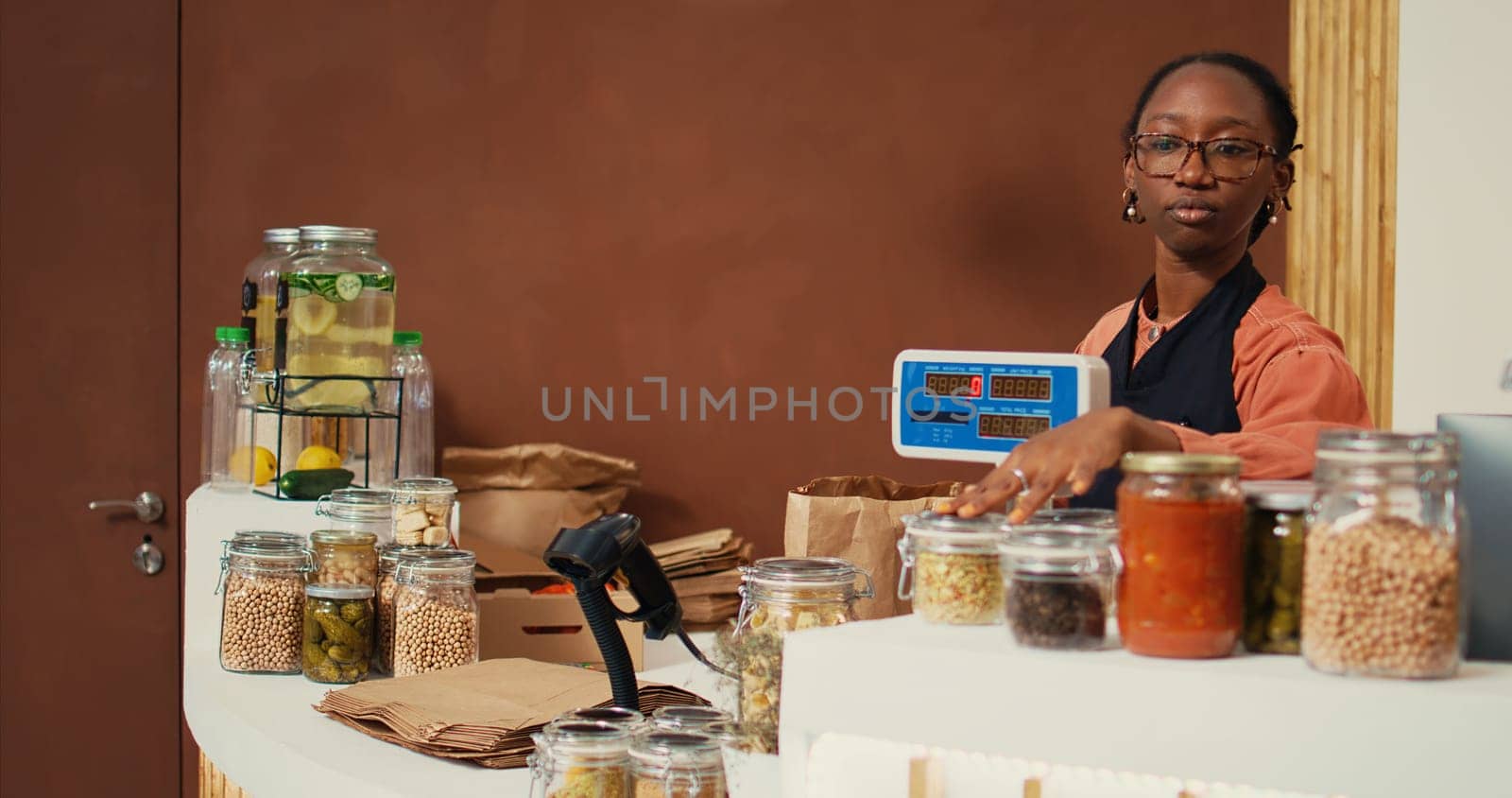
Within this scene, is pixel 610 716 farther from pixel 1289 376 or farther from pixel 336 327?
pixel 336 327

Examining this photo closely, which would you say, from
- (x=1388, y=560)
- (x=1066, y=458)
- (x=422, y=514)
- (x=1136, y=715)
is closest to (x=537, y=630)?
(x=422, y=514)

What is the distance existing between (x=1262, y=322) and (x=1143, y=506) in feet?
2.92

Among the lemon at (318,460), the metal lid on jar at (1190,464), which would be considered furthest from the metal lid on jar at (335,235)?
the metal lid on jar at (1190,464)

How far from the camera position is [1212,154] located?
186 centimetres

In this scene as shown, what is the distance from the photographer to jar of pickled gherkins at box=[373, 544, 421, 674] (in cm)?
220

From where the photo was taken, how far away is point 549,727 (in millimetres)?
1373

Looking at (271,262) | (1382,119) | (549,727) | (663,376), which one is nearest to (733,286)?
(663,376)

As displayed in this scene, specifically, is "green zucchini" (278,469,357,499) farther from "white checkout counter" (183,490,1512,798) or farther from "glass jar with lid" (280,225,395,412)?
"white checkout counter" (183,490,1512,798)

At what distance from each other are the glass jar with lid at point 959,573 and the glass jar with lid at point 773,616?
247 millimetres

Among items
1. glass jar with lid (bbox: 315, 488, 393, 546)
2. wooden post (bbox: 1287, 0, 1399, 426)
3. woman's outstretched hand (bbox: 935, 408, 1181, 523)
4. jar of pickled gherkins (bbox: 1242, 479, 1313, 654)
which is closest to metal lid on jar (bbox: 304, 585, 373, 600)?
glass jar with lid (bbox: 315, 488, 393, 546)

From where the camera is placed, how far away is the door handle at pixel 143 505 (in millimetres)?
3357

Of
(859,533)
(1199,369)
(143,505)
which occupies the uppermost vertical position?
(1199,369)

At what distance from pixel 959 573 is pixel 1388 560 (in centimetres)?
35

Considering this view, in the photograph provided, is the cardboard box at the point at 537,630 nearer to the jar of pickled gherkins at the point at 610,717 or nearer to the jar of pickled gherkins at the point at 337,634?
the jar of pickled gherkins at the point at 337,634
